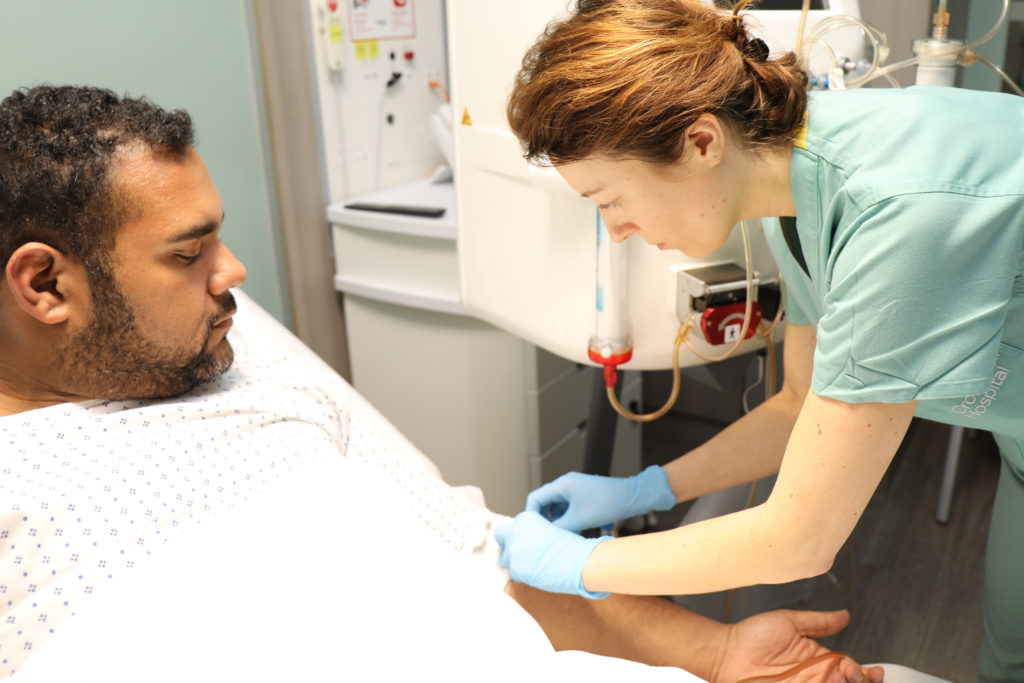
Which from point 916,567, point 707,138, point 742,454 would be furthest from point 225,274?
point 916,567

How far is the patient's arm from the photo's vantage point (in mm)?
1131

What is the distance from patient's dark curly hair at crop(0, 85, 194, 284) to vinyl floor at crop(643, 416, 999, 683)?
5.36 feet

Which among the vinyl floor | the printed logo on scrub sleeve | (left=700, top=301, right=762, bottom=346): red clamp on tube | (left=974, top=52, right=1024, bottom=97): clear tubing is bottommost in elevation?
the vinyl floor

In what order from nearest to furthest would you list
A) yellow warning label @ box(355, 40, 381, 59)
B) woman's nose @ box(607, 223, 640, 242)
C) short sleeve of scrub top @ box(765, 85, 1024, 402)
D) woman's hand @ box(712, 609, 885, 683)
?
short sleeve of scrub top @ box(765, 85, 1024, 402) → woman's nose @ box(607, 223, 640, 242) → woman's hand @ box(712, 609, 885, 683) → yellow warning label @ box(355, 40, 381, 59)

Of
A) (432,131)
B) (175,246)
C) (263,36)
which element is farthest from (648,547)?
(432,131)

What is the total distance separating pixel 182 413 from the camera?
1.12m

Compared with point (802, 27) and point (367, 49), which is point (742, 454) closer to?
point (802, 27)

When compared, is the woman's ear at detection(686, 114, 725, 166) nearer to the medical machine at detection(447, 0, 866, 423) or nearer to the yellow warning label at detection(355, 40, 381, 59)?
the medical machine at detection(447, 0, 866, 423)

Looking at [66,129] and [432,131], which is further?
[432,131]

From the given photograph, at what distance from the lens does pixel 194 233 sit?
43.6 inches

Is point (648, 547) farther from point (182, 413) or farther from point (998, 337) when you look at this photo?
point (182, 413)

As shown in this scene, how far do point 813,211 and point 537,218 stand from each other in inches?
20.2

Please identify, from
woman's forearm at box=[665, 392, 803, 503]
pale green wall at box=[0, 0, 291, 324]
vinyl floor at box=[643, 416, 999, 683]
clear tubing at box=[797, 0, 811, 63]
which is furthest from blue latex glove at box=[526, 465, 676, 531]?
pale green wall at box=[0, 0, 291, 324]

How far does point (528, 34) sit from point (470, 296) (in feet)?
1.61
